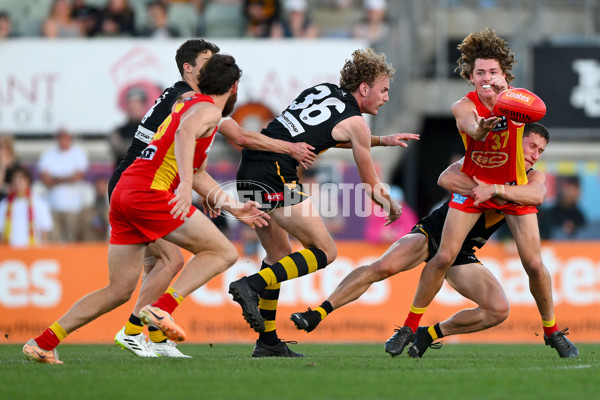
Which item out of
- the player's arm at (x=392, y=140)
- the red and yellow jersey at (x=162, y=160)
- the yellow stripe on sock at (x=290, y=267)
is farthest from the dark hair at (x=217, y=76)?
the yellow stripe on sock at (x=290, y=267)

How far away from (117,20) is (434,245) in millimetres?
9121

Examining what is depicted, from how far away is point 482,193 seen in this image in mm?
7688

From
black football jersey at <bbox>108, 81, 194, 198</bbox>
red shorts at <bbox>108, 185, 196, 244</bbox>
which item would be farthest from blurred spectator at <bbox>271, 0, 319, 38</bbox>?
red shorts at <bbox>108, 185, 196, 244</bbox>

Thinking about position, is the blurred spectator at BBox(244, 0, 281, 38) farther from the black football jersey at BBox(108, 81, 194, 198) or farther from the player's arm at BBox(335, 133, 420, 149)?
the black football jersey at BBox(108, 81, 194, 198)

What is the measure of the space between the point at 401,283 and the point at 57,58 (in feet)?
21.3

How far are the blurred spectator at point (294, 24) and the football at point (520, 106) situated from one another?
867cm

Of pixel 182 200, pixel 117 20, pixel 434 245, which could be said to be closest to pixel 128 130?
pixel 117 20

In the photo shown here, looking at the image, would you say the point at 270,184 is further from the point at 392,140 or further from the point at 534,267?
the point at 534,267

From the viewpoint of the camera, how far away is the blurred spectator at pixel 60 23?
15.6 metres

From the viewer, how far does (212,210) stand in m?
7.77

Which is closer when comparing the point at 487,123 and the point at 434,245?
the point at 487,123

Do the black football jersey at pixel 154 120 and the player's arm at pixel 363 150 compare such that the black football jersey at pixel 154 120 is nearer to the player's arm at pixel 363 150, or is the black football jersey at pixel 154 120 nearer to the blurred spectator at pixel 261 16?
the player's arm at pixel 363 150

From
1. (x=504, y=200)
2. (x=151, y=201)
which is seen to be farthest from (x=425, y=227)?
(x=151, y=201)

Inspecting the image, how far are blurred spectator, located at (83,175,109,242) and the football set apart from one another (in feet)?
26.2
